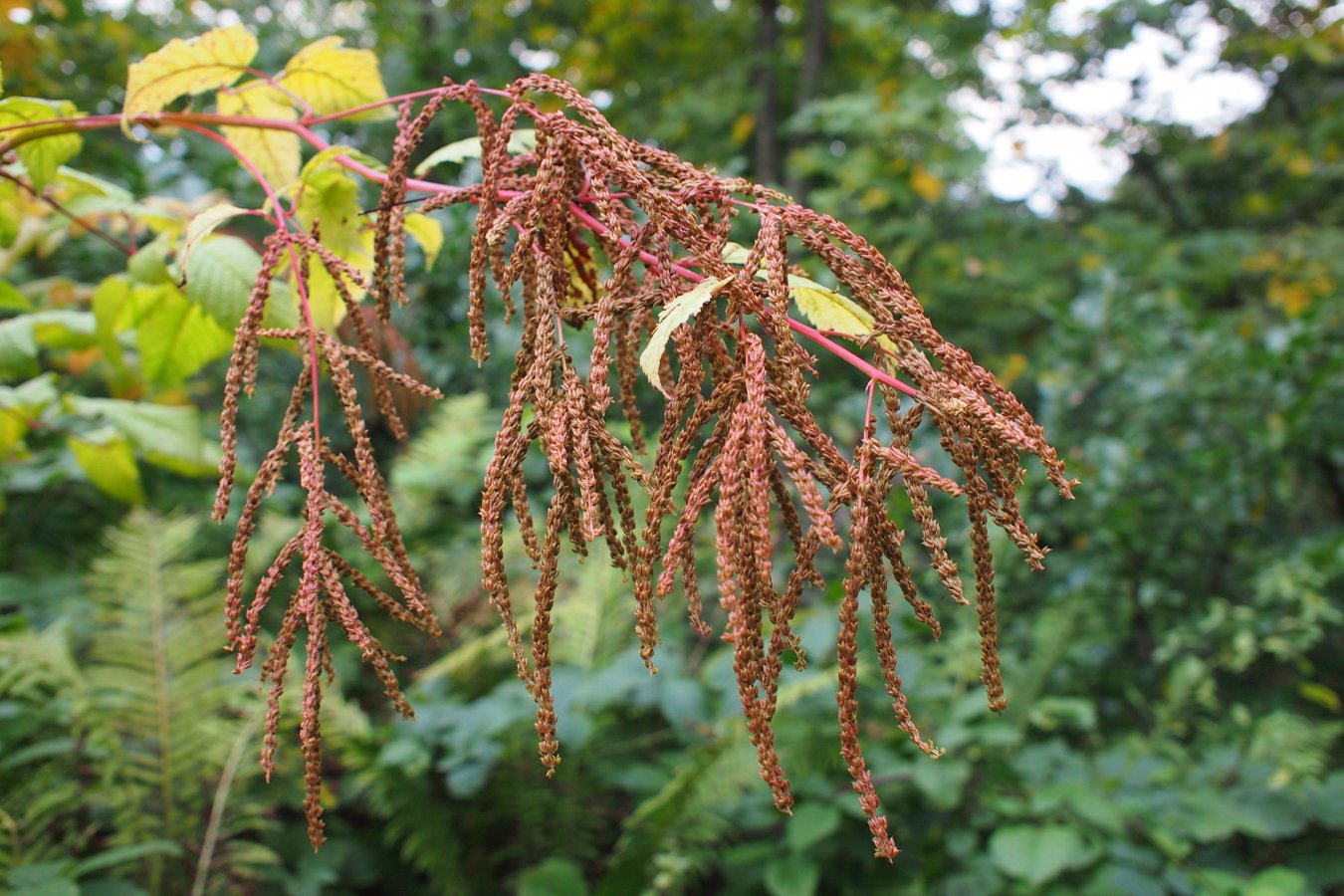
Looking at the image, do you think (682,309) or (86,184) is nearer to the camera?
(682,309)

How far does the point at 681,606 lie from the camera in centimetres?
317

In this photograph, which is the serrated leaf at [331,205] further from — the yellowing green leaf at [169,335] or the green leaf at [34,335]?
the green leaf at [34,335]

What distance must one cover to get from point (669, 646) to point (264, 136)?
1909mm

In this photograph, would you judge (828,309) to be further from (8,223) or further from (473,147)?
(8,223)

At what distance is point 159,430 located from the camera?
1.65 m

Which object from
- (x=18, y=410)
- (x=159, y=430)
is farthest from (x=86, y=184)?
(x=18, y=410)

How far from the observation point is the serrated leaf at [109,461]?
1641 millimetres

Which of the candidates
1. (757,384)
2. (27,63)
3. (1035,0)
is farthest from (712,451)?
(1035,0)

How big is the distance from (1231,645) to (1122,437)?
2.90 feet

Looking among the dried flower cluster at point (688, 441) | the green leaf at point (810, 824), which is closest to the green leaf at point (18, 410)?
the dried flower cluster at point (688, 441)

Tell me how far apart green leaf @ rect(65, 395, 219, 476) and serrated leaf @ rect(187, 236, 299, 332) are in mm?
560

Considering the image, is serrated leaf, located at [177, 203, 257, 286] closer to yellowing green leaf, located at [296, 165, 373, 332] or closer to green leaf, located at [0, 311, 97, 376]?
yellowing green leaf, located at [296, 165, 373, 332]

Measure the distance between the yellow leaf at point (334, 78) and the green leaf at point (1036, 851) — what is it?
2.08 metres

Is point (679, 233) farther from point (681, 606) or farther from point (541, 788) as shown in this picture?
point (681, 606)
